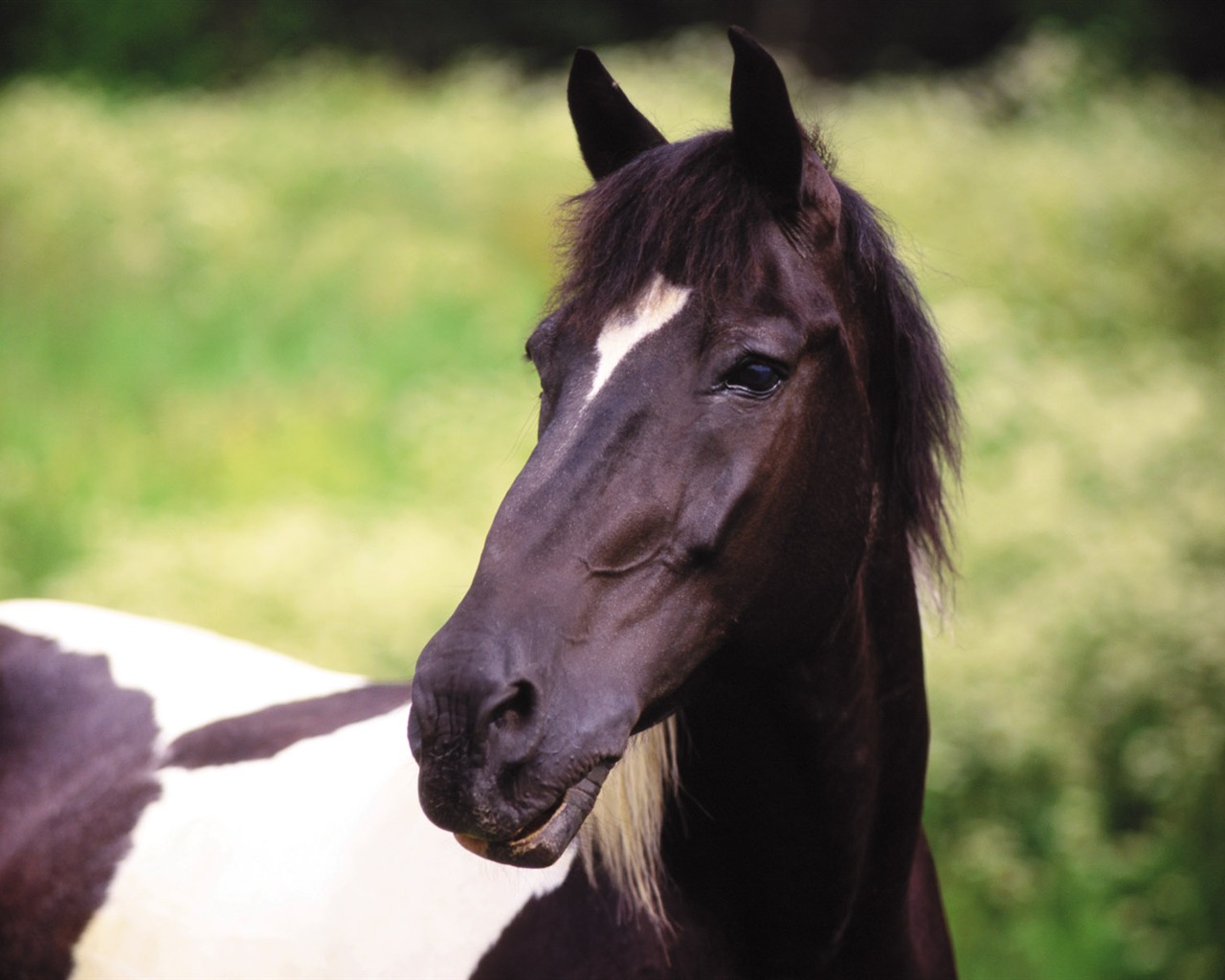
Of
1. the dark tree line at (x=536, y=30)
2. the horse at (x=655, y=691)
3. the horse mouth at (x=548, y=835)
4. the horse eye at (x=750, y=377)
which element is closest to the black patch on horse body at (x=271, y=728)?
the horse at (x=655, y=691)

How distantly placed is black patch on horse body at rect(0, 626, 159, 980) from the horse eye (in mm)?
1448

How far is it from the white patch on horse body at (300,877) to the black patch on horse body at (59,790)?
0.04 m

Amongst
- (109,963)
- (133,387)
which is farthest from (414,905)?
(133,387)

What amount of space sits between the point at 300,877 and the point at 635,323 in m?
1.10

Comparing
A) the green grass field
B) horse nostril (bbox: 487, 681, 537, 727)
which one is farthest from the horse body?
the green grass field

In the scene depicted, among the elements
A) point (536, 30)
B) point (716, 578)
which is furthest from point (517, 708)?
point (536, 30)

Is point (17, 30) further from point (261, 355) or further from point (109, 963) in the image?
point (109, 963)

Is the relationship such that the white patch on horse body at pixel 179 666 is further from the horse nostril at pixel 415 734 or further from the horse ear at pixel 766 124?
the horse ear at pixel 766 124

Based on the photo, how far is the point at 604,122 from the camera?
1.79 meters

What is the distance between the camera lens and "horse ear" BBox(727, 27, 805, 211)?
4.87 feet

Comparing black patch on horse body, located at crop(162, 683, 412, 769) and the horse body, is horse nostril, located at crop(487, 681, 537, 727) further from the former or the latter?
black patch on horse body, located at crop(162, 683, 412, 769)

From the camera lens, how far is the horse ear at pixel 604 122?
174 cm

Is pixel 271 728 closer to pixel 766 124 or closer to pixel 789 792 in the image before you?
pixel 789 792

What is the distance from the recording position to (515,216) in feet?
35.1
